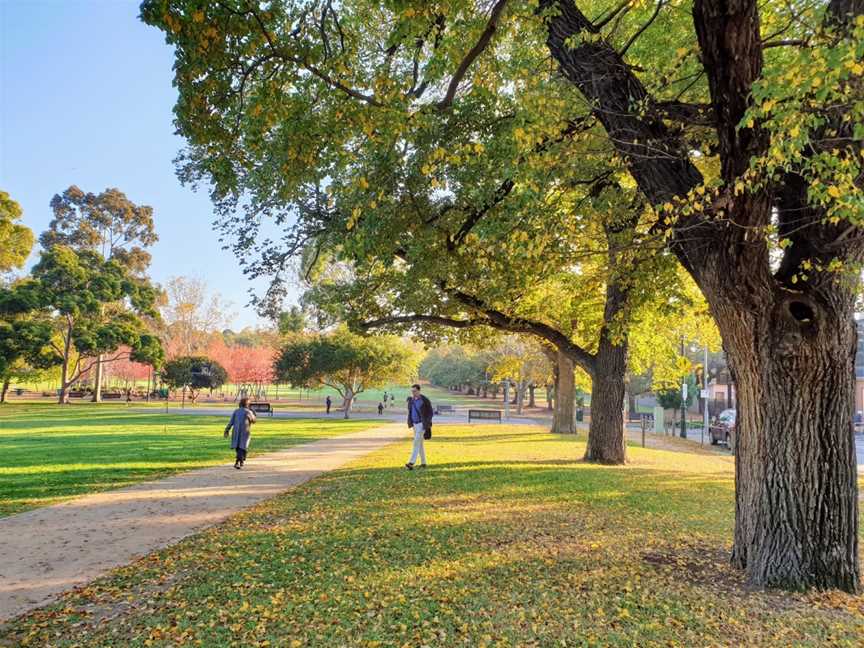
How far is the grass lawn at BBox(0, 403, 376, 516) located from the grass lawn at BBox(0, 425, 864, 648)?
13.9 ft

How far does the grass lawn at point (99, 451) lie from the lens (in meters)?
9.97

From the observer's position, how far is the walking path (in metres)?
5.12

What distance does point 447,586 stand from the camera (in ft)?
16.1

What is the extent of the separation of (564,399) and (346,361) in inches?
520

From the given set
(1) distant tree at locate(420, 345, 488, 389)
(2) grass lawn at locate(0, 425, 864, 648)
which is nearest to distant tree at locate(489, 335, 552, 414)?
(1) distant tree at locate(420, 345, 488, 389)

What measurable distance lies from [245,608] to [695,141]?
6431mm

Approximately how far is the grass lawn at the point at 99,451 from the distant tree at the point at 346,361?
6461 millimetres

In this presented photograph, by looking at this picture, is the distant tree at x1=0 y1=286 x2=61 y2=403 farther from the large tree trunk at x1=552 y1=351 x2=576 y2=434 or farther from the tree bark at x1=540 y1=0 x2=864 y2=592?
the tree bark at x1=540 y1=0 x2=864 y2=592

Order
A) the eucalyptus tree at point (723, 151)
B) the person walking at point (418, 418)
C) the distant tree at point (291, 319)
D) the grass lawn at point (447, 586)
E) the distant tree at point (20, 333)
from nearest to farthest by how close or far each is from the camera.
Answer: the grass lawn at point (447, 586) → the eucalyptus tree at point (723, 151) → the person walking at point (418, 418) → the distant tree at point (291, 319) → the distant tree at point (20, 333)

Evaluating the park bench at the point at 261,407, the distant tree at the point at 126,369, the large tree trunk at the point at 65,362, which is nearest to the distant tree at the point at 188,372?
the large tree trunk at the point at 65,362

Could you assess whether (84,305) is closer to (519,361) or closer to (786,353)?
(519,361)

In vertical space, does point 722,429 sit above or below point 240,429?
below

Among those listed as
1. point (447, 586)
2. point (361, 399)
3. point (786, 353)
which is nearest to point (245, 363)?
point (361, 399)

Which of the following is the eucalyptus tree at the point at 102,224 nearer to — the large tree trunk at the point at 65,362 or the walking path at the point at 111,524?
the large tree trunk at the point at 65,362
